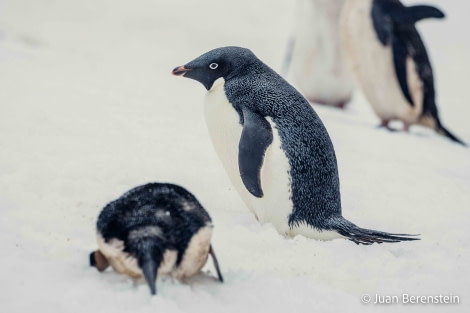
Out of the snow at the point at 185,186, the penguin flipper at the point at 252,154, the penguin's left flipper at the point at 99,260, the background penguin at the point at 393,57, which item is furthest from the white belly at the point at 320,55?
the penguin's left flipper at the point at 99,260

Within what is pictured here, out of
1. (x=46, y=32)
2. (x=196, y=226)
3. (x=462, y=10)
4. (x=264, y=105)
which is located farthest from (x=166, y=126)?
(x=462, y=10)

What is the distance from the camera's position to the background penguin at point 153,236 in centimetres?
182

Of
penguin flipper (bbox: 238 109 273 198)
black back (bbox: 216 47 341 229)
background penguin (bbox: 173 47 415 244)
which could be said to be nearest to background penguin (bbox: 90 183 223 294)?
penguin flipper (bbox: 238 109 273 198)

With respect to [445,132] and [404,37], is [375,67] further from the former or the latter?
[445,132]

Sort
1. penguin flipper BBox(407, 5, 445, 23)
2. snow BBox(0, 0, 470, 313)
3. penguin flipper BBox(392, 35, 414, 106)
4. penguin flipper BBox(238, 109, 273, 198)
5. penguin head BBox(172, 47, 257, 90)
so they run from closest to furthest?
snow BBox(0, 0, 470, 313) < penguin flipper BBox(238, 109, 273, 198) < penguin head BBox(172, 47, 257, 90) < penguin flipper BBox(392, 35, 414, 106) < penguin flipper BBox(407, 5, 445, 23)

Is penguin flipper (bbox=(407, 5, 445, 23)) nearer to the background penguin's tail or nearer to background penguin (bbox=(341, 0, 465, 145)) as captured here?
background penguin (bbox=(341, 0, 465, 145))

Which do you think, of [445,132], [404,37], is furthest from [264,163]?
[445,132]

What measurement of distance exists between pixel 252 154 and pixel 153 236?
641mm

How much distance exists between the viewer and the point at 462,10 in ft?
37.6

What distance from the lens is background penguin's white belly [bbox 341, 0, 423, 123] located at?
4996 millimetres

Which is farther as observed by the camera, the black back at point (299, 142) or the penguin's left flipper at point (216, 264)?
the black back at point (299, 142)

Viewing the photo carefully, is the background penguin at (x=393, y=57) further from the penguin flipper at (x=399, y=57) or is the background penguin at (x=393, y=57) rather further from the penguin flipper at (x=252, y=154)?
the penguin flipper at (x=252, y=154)

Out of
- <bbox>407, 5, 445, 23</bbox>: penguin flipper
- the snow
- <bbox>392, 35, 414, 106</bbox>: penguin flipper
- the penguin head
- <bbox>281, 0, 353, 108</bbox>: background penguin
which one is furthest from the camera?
<bbox>281, 0, 353, 108</bbox>: background penguin

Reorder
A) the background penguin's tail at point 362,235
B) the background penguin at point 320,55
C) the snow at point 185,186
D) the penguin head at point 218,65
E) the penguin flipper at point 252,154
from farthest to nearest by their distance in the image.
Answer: the background penguin at point 320,55, the penguin head at point 218,65, the background penguin's tail at point 362,235, the penguin flipper at point 252,154, the snow at point 185,186
